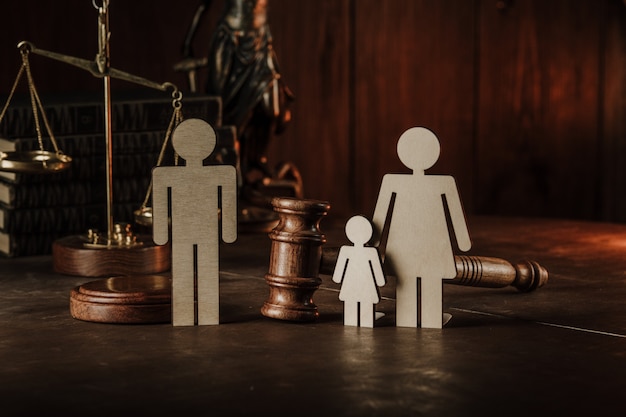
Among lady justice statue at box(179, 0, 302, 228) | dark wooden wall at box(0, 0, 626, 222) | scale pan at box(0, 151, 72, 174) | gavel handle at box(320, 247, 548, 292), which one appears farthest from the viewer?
dark wooden wall at box(0, 0, 626, 222)

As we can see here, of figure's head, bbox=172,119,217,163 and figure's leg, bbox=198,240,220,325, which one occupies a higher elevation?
figure's head, bbox=172,119,217,163

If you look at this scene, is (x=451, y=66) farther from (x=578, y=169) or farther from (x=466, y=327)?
(x=466, y=327)

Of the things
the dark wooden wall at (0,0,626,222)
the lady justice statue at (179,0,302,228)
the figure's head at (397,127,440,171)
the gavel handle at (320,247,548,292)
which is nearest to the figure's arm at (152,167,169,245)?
the gavel handle at (320,247,548,292)

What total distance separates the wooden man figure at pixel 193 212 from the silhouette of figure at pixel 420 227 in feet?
0.88

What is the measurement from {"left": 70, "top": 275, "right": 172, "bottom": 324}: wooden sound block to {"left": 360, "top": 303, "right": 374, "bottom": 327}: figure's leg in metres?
0.33

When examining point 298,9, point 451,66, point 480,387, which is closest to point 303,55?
point 298,9

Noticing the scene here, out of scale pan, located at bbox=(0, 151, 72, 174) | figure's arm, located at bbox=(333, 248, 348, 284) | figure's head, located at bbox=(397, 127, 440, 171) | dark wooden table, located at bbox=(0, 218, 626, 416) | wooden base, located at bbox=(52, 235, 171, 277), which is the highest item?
figure's head, located at bbox=(397, 127, 440, 171)

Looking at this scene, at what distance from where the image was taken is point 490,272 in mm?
2197

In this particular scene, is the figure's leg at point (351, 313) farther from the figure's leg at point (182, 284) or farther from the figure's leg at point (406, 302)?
the figure's leg at point (182, 284)

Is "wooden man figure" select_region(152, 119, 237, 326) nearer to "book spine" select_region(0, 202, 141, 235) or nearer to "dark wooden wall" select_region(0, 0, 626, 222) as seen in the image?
"book spine" select_region(0, 202, 141, 235)

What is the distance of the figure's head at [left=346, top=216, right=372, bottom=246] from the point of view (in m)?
1.98

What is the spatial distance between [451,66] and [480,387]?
8.97 ft

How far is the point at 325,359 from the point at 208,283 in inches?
12.5

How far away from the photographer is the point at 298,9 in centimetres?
423
